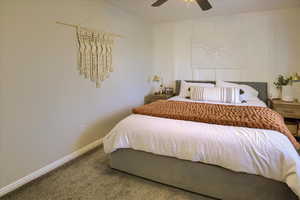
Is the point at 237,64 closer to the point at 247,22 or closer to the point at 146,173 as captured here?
the point at 247,22

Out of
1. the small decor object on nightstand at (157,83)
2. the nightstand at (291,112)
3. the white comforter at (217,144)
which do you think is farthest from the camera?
the small decor object on nightstand at (157,83)

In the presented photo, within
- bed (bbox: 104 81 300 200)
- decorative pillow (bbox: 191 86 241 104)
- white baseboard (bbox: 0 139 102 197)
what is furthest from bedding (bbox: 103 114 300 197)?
decorative pillow (bbox: 191 86 241 104)

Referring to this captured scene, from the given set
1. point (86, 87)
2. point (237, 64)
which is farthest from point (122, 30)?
point (237, 64)

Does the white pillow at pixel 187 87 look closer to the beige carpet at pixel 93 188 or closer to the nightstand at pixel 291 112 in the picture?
the nightstand at pixel 291 112

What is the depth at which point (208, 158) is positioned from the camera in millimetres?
1790

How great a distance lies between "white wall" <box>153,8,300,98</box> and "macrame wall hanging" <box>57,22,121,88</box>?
5.63ft

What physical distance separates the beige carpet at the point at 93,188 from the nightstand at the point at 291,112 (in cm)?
229

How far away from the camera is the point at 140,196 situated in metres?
1.92

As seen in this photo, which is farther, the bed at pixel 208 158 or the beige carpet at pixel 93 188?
the beige carpet at pixel 93 188

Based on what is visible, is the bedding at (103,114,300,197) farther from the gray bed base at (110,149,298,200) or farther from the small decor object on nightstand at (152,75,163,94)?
the small decor object on nightstand at (152,75,163,94)

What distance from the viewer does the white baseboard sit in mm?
1944

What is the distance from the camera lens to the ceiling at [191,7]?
3.15m

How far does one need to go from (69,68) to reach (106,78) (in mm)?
731

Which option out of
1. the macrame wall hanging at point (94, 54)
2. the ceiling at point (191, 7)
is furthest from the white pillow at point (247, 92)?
the macrame wall hanging at point (94, 54)
